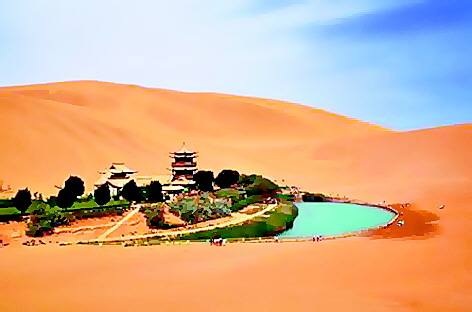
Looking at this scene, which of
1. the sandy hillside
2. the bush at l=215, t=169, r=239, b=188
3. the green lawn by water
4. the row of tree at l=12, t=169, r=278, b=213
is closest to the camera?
the green lawn by water

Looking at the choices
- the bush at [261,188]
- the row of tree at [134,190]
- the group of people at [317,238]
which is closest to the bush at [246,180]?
the row of tree at [134,190]

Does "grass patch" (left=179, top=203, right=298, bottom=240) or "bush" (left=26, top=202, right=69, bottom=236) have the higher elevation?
"bush" (left=26, top=202, right=69, bottom=236)

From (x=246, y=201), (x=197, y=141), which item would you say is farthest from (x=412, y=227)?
(x=197, y=141)

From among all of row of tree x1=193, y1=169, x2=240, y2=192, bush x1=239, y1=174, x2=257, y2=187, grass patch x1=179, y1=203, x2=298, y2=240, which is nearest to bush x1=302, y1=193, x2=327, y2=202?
bush x1=239, y1=174, x2=257, y2=187

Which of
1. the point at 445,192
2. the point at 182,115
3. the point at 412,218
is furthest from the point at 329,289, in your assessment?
the point at 182,115

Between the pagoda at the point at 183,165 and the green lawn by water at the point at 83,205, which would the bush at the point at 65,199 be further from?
the pagoda at the point at 183,165

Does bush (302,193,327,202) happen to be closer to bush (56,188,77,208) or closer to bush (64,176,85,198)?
bush (64,176,85,198)

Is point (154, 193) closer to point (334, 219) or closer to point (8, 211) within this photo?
point (8, 211)
